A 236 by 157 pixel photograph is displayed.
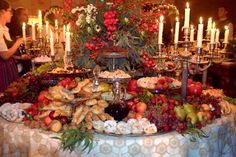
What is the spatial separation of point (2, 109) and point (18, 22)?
12.2 ft

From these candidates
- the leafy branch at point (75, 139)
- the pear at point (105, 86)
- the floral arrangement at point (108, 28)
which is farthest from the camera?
the floral arrangement at point (108, 28)

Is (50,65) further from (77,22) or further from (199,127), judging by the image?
(199,127)

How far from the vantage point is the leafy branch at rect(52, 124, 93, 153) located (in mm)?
1736

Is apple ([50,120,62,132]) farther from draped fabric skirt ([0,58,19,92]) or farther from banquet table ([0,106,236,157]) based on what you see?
draped fabric skirt ([0,58,19,92])

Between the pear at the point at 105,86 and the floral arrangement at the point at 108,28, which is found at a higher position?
the floral arrangement at the point at 108,28

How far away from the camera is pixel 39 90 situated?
2.51 meters

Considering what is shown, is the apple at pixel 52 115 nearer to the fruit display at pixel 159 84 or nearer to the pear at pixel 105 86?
the pear at pixel 105 86

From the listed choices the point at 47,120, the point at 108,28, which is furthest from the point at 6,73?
the point at 47,120

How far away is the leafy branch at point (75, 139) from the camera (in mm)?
1736

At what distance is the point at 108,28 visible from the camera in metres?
2.68

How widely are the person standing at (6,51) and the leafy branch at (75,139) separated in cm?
202

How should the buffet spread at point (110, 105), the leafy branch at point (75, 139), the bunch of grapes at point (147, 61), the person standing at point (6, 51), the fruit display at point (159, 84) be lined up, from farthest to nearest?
the person standing at point (6, 51), the bunch of grapes at point (147, 61), the fruit display at point (159, 84), the buffet spread at point (110, 105), the leafy branch at point (75, 139)

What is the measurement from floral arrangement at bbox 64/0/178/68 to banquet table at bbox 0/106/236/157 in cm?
111

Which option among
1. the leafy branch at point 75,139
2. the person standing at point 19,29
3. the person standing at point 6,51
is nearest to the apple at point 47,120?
the leafy branch at point 75,139
